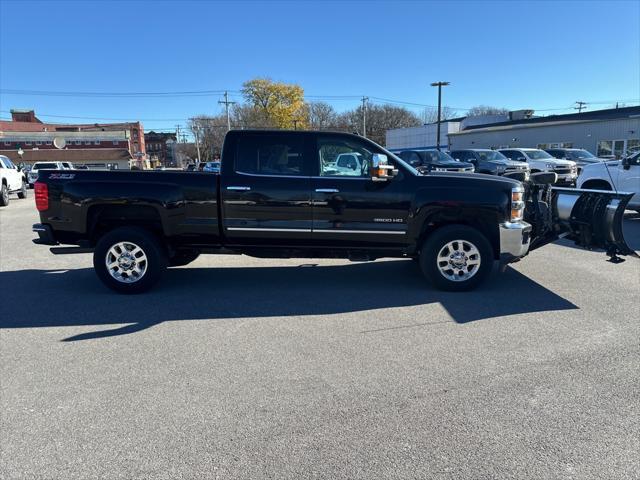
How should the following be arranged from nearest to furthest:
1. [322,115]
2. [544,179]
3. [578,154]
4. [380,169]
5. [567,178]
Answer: [380,169], [544,179], [567,178], [578,154], [322,115]

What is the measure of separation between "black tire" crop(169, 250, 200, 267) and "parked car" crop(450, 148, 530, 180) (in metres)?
18.5

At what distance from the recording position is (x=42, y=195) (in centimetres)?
581

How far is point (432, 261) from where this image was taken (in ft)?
18.7

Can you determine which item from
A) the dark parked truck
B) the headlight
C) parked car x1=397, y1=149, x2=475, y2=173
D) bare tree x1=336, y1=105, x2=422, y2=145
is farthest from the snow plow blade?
bare tree x1=336, y1=105, x2=422, y2=145

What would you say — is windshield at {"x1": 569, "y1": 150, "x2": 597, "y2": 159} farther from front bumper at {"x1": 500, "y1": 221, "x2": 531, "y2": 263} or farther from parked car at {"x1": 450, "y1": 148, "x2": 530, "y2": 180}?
front bumper at {"x1": 500, "y1": 221, "x2": 531, "y2": 263}

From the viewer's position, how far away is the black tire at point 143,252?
576 centimetres

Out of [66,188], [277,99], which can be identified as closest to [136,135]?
[277,99]

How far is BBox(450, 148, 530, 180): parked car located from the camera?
22.2 metres

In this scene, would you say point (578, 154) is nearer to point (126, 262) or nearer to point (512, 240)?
point (512, 240)

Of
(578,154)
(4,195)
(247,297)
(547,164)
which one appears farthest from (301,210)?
(578,154)

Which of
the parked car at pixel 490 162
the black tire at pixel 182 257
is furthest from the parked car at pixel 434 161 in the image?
the black tire at pixel 182 257

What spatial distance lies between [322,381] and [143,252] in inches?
131

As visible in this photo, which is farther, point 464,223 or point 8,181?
point 8,181

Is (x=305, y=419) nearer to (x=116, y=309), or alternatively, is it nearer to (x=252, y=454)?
(x=252, y=454)
